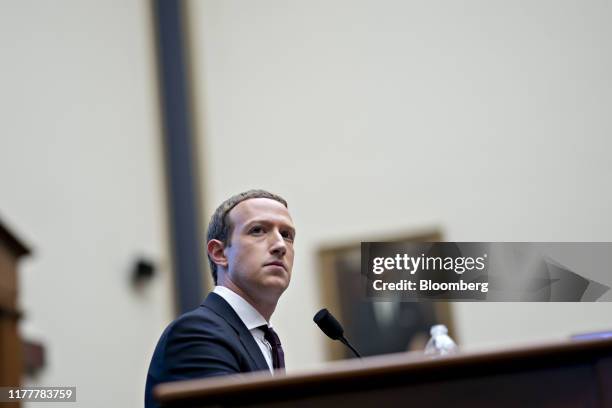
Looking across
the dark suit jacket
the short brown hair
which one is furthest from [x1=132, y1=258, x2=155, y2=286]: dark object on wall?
the dark suit jacket

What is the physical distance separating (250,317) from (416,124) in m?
4.66

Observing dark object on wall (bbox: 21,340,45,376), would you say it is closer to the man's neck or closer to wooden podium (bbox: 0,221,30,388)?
wooden podium (bbox: 0,221,30,388)

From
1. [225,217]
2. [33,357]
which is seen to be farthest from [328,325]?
[33,357]

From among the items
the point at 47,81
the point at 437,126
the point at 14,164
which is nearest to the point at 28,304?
the point at 14,164

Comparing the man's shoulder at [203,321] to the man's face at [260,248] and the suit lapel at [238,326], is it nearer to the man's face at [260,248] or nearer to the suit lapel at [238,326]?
the suit lapel at [238,326]

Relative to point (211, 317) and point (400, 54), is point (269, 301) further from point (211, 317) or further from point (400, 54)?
point (400, 54)

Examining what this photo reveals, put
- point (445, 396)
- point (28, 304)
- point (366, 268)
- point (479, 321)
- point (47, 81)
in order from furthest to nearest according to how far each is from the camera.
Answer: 1. point (479, 321)
2. point (47, 81)
3. point (28, 304)
4. point (366, 268)
5. point (445, 396)

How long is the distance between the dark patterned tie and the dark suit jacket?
0.13 m

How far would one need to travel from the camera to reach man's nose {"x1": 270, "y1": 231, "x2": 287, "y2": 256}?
2.22 metres

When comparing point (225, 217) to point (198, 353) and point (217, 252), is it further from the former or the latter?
point (198, 353)

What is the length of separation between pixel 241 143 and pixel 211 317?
503cm

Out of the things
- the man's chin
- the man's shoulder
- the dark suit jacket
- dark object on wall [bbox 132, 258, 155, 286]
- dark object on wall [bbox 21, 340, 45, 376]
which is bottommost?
dark object on wall [bbox 21, 340, 45, 376]

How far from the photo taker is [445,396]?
1.37 m

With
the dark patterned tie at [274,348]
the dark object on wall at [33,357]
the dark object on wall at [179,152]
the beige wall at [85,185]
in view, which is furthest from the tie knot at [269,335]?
the dark object on wall at [179,152]
